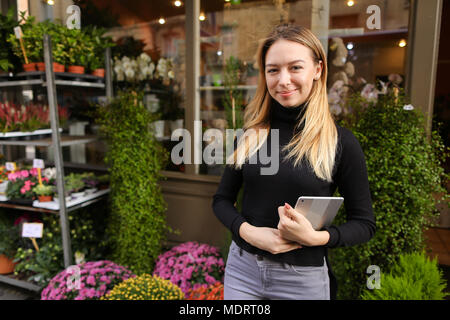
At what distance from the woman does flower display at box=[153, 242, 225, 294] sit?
1.25 metres

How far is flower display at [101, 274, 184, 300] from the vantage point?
1.92 meters

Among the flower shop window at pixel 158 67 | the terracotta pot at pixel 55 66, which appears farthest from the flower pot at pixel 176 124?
the terracotta pot at pixel 55 66

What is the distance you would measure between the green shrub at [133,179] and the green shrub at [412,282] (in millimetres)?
1552

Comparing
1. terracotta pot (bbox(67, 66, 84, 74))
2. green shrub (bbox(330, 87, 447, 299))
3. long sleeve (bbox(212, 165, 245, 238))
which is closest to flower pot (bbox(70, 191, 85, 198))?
terracotta pot (bbox(67, 66, 84, 74))

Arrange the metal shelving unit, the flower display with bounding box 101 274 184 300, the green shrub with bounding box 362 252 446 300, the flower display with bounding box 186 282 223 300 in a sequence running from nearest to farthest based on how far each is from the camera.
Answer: the green shrub with bounding box 362 252 446 300, the flower display with bounding box 101 274 184 300, the flower display with bounding box 186 282 223 300, the metal shelving unit

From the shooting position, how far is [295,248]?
1075 mm

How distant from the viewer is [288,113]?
115 centimetres

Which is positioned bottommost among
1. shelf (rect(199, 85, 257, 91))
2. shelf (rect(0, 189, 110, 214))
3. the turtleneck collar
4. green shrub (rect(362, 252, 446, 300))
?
green shrub (rect(362, 252, 446, 300))

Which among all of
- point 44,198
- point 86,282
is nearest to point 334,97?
point 86,282

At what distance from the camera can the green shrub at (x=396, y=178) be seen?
1.74 meters

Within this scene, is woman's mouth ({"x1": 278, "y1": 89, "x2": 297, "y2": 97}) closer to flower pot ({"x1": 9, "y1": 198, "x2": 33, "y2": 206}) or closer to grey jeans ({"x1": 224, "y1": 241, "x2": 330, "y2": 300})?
grey jeans ({"x1": 224, "y1": 241, "x2": 330, "y2": 300})

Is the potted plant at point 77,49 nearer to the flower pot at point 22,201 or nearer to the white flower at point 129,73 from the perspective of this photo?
the white flower at point 129,73
